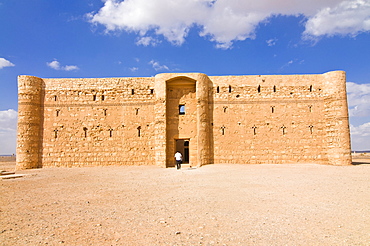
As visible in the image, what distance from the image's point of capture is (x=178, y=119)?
1967 centimetres

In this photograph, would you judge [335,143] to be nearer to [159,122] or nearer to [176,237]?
[159,122]

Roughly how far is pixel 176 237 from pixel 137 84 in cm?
1658

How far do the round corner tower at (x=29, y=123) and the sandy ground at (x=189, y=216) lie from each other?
11.2 metres

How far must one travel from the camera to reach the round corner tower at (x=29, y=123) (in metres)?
Answer: 19.1

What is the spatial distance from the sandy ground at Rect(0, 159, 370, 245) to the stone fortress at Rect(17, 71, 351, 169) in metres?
9.80

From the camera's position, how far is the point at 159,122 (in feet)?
62.2

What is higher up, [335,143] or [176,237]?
[335,143]

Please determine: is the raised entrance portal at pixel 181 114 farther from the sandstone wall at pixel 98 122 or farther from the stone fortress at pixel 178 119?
the sandstone wall at pixel 98 122

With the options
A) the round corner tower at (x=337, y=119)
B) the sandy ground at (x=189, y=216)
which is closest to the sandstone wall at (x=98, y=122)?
the sandy ground at (x=189, y=216)

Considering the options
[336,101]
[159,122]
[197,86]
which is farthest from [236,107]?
[336,101]

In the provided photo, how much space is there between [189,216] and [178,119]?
13997 millimetres

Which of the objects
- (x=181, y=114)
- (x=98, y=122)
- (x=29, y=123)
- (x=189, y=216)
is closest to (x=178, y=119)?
(x=181, y=114)

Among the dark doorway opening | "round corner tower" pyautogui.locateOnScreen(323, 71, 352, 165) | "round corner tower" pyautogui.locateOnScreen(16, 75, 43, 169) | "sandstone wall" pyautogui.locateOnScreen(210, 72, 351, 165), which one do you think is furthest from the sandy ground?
the dark doorway opening

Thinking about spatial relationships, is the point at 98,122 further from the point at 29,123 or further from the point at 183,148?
the point at 183,148
